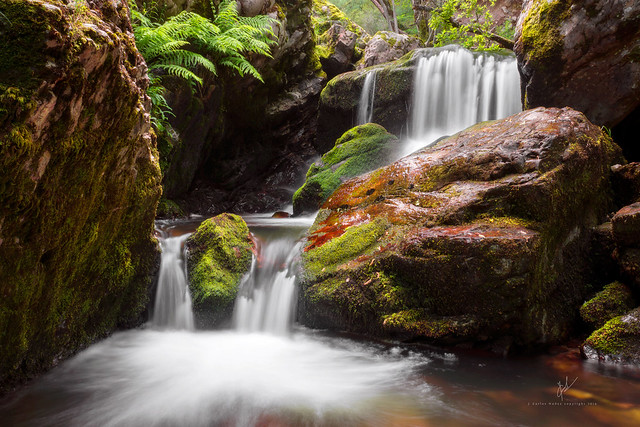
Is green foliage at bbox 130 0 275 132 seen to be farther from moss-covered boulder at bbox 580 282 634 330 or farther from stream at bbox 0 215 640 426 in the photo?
moss-covered boulder at bbox 580 282 634 330

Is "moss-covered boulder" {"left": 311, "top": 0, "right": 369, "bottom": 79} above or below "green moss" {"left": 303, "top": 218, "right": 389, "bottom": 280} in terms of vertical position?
above

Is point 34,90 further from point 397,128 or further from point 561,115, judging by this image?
point 397,128

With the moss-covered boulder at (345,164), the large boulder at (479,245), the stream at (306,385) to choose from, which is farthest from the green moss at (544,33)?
Result: the stream at (306,385)

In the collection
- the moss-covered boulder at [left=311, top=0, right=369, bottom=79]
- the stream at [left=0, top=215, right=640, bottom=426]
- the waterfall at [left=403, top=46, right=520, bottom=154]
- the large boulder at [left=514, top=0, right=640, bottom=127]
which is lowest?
the stream at [left=0, top=215, right=640, bottom=426]

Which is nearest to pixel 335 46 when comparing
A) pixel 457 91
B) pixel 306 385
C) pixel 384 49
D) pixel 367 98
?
pixel 384 49

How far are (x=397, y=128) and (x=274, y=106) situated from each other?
3.43m

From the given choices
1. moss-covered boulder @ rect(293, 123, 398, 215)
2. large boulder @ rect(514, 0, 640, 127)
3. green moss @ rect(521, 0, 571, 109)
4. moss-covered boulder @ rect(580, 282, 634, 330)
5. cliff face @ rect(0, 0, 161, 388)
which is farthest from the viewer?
moss-covered boulder @ rect(293, 123, 398, 215)

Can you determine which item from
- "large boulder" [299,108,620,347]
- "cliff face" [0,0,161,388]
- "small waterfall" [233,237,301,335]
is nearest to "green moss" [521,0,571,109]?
"large boulder" [299,108,620,347]

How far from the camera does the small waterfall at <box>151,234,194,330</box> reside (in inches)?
161

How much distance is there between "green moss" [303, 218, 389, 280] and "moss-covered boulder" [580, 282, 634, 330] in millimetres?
1989

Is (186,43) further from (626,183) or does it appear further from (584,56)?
(626,183)

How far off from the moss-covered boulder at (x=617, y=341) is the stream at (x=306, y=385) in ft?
0.40

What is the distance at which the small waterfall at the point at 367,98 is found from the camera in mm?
10000

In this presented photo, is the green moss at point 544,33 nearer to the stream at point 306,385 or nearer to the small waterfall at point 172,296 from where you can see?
the stream at point 306,385
